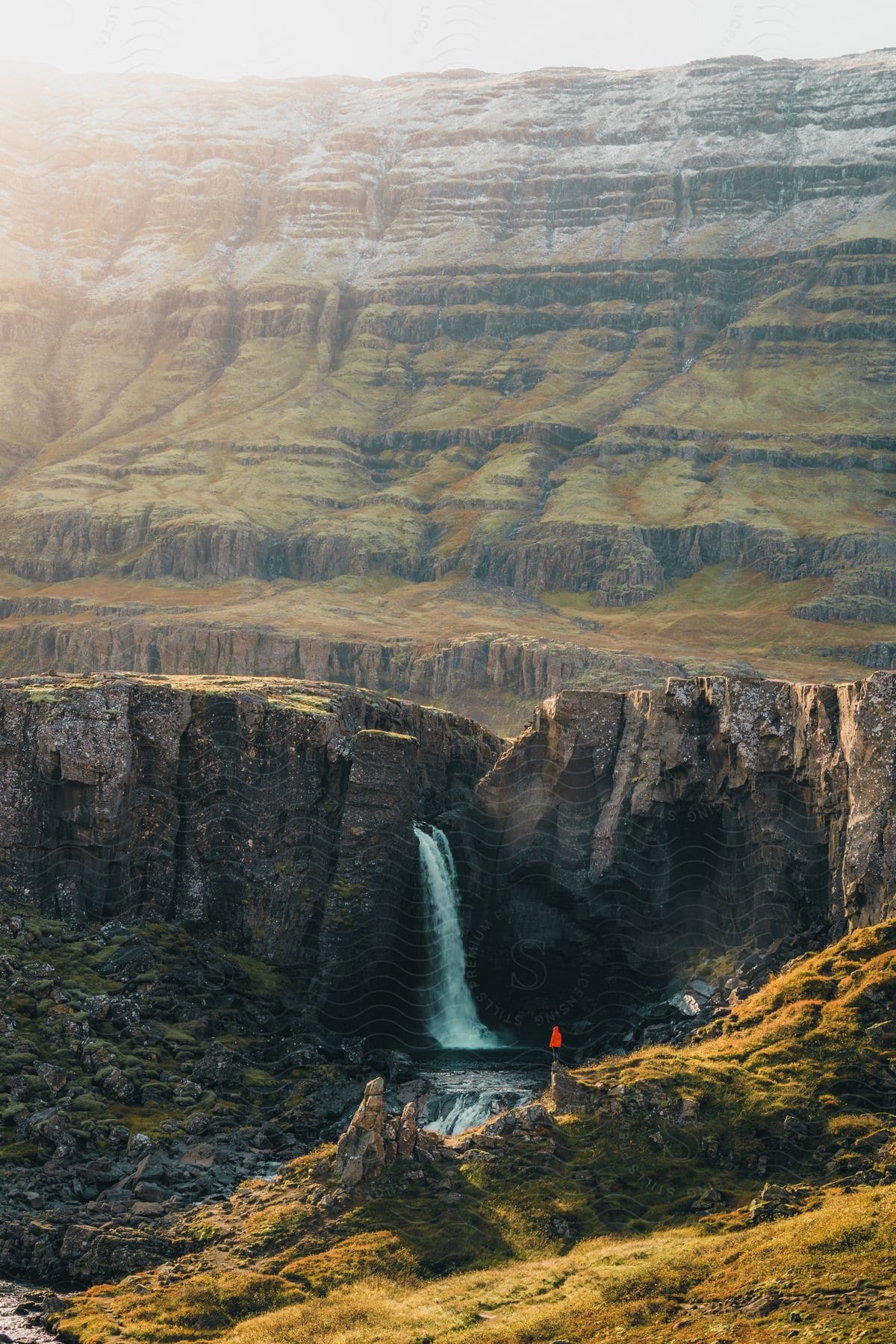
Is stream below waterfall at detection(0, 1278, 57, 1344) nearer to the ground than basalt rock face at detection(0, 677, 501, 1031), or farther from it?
nearer to the ground

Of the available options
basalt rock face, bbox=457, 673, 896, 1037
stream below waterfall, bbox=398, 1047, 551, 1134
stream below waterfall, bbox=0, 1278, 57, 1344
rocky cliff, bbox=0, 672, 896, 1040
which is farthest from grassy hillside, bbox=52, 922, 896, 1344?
rocky cliff, bbox=0, 672, 896, 1040

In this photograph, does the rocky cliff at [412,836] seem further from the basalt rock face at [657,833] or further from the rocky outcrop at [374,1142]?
the rocky outcrop at [374,1142]

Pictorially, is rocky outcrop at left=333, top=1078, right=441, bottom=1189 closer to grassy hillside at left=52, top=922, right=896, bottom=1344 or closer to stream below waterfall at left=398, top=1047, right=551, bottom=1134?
grassy hillside at left=52, top=922, right=896, bottom=1344

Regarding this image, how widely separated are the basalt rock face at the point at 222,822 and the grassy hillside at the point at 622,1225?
27024 mm

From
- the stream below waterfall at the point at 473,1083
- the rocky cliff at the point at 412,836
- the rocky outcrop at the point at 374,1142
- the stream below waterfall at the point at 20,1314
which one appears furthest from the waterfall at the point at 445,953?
the stream below waterfall at the point at 20,1314

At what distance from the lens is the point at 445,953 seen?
89.3 m

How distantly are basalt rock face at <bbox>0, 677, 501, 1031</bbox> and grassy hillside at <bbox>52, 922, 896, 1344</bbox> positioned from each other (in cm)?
2702

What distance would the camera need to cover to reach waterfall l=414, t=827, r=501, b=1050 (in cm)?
8656

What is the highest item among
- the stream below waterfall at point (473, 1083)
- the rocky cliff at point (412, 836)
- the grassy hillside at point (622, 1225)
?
the rocky cliff at point (412, 836)

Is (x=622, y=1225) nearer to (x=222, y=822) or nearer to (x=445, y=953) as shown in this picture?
(x=445, y=953)

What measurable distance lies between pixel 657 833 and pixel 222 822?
83.5ft

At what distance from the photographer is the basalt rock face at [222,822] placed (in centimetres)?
8312

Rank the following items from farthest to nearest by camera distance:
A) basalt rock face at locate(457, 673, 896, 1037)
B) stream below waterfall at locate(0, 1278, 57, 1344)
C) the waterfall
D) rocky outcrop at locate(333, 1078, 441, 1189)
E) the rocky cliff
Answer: the waterfall, the rocky cliff, basalt rock face at locate(457, 673, 896, 1037), rocky outcrop at locate(333, 1078, 441, 1189), stream below waterfall at locate(0, 1278, 57, 1344)

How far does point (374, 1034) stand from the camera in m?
82.8
